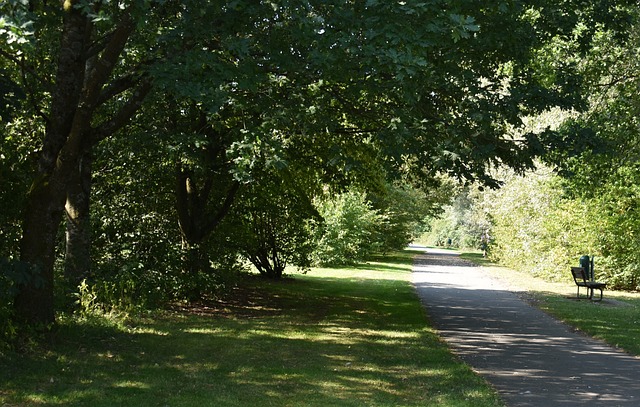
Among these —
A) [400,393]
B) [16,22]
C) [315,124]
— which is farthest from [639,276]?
[16,22]

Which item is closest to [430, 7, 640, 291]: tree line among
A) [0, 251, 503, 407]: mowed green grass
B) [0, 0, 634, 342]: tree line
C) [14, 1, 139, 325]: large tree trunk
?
[0, 0, 634, 342]: tree line

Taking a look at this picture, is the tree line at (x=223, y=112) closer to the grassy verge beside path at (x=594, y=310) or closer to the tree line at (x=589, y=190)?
the tree line at (x=589, y=190)

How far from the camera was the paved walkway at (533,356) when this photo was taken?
7.80 meters

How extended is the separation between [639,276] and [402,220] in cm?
1926

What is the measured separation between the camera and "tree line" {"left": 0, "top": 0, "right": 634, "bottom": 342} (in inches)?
299

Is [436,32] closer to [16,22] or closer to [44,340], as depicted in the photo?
[16,22]

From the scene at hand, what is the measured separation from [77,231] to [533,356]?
796 centimetres

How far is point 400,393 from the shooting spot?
7.73m

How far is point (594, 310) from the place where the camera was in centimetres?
1684

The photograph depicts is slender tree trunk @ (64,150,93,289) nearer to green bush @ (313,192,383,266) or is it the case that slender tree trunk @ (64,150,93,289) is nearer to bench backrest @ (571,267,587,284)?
bench backrest @ (571,267,587,284)

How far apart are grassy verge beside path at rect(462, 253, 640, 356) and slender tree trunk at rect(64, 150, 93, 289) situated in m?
9.35

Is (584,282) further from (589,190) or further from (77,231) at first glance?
(77,231)

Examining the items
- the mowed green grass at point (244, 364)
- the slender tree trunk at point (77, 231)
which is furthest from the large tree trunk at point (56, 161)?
the slender tree trunk at point (77, 231)

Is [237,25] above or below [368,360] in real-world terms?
above
